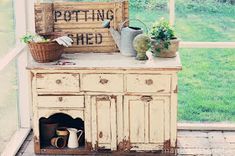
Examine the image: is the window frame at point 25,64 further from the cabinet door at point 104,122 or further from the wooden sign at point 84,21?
the cabinet door at point 104,122

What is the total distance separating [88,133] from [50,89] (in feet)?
1.38

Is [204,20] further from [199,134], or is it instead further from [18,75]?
[18,75]

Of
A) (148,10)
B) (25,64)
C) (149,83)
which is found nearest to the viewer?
(149,83)

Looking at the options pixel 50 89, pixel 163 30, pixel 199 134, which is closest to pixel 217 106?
pixel 199 134

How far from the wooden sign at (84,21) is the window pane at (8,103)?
1.33 ft

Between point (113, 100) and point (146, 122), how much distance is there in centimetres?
28

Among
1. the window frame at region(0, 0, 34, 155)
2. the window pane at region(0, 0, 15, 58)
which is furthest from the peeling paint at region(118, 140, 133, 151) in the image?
the window pane at region(0, 0, 15, 58)

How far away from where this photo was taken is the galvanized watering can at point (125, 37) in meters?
4.54

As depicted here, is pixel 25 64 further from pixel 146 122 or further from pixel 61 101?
pixel 146 122

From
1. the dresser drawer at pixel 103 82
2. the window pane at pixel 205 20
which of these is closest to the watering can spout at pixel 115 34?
the dresser drawer at pixel 103 82

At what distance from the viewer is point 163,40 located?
453cm

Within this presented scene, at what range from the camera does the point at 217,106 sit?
5.43 m

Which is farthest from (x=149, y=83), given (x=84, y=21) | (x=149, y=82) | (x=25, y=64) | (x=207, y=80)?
(x=207, y=80)

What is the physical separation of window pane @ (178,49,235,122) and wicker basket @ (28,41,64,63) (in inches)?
56.8
